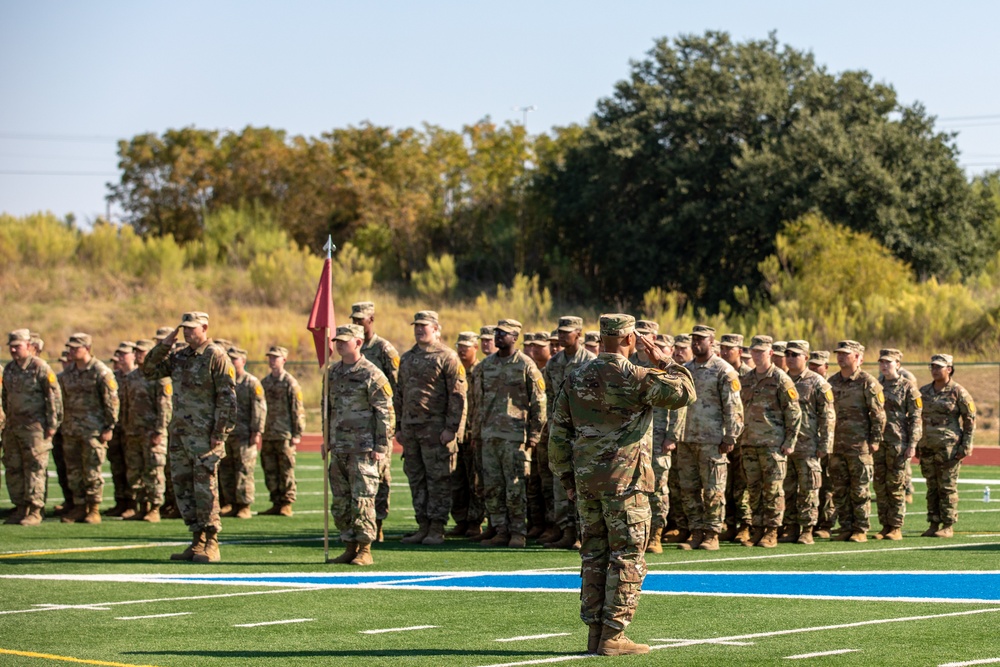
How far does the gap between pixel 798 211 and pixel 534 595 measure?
34.4 metres

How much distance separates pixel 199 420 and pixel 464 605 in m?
3.74

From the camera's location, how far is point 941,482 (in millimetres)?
16438

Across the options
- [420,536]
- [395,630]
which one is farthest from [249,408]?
[395,630]

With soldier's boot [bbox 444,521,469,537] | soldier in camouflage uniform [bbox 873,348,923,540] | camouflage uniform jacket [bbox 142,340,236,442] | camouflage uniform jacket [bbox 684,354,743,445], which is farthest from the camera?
soldier's boot [bbox 444,521,469,537]

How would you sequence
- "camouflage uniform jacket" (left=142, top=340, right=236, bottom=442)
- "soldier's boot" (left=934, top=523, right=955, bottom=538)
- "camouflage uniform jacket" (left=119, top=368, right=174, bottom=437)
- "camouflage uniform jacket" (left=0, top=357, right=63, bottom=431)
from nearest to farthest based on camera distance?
"camouflage uniform jacket" (left=142, top=340, right=236, bottom=442), "soldier's boot" (left=934, top=523, right=955, bottom=538), "camouflage uniform jacket" (left=0, top=357, right=63, bottom=431), "camouflage uniform jacket" (left=119, top=368, right=174, bottom=437)

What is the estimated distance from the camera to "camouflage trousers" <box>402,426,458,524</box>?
1534cm

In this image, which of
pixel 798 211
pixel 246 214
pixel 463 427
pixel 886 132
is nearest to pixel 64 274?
pixel 246 214

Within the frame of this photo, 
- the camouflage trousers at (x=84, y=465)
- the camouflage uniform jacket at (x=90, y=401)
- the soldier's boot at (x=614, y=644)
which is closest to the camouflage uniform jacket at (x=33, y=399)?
the camouflage uniform jacket at (x=90, y=401)

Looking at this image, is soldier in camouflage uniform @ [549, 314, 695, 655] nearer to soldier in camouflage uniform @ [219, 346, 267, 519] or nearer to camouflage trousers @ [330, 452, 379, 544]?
camouflage trousers @ [330, 452, 379, 544]

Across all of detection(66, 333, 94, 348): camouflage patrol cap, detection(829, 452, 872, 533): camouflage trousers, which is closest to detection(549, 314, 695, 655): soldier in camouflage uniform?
detection(829, 452, 872, 533): camouflage trousers

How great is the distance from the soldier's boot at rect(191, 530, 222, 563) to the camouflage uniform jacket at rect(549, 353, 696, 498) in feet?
18.1

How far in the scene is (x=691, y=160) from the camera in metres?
48.1

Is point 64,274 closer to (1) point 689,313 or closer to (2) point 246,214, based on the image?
(2) point 246,214

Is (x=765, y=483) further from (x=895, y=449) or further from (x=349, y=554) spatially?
(x=349, y=554)
